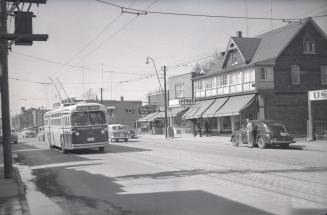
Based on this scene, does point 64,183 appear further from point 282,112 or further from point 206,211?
point 282,112

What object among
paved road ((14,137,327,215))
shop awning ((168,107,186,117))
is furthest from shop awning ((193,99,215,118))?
paved road ((14,137,327,215))

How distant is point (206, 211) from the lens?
849 centimetres

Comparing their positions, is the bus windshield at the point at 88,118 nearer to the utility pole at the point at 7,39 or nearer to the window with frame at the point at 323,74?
the utility pole at the point at 7,39

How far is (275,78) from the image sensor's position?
132 feet

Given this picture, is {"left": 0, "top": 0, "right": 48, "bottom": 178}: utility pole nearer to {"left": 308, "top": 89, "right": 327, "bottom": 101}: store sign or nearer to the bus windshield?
the bus windshield

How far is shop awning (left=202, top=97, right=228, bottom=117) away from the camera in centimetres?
4359

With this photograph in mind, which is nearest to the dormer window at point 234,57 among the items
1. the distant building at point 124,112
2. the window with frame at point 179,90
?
the window with frame at point 179,90

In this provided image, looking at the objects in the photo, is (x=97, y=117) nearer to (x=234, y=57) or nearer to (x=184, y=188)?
(x=184, y=188)

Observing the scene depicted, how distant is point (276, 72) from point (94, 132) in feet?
68.8

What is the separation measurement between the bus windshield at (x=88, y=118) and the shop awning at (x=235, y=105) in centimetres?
1625

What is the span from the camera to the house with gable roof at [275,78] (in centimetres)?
3962

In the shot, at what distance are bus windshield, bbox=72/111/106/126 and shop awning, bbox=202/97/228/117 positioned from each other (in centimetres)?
1914

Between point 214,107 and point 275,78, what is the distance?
23.7 ft

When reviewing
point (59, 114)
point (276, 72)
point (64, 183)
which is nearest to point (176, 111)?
point (276, 72)
